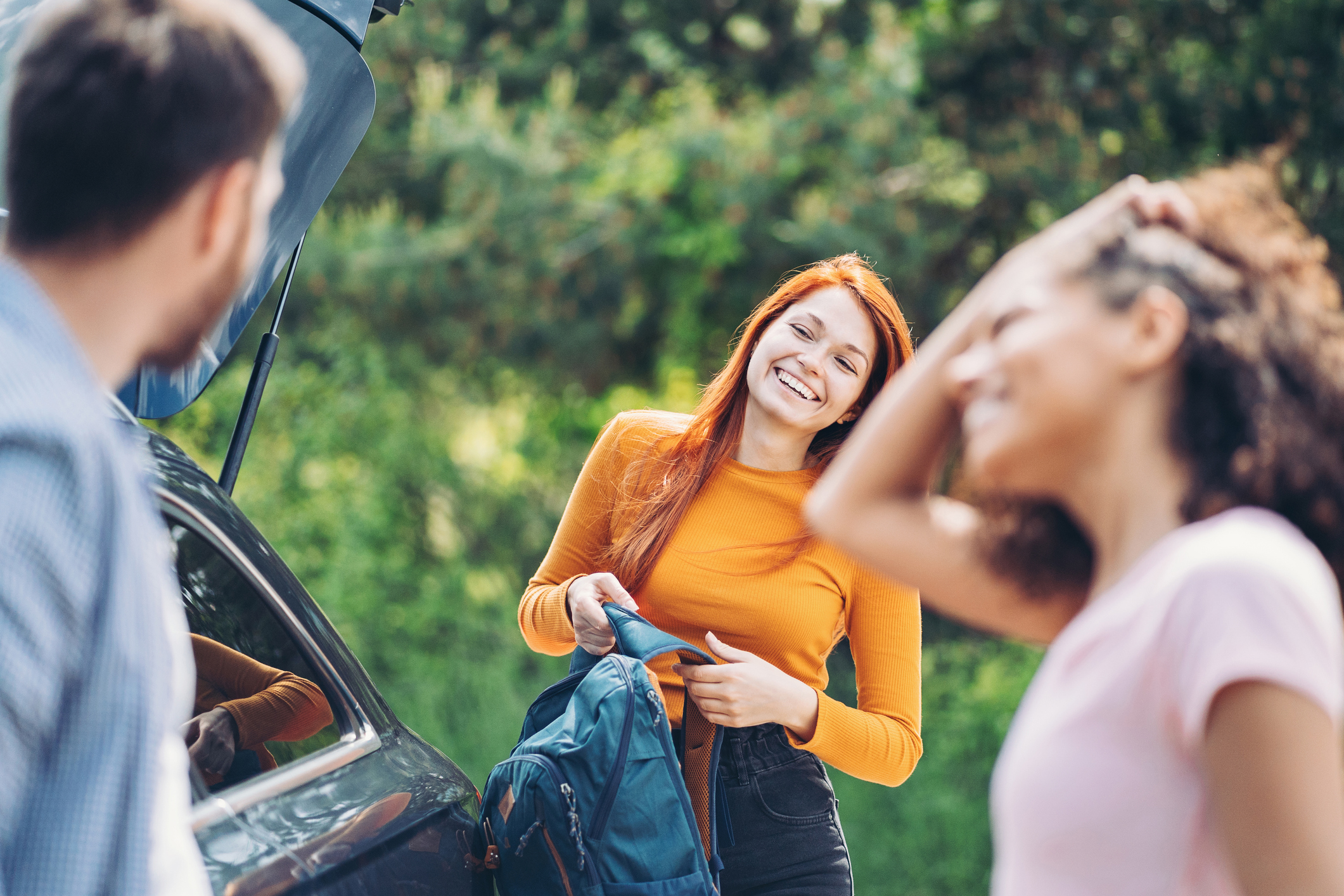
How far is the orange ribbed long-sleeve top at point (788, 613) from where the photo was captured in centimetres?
218

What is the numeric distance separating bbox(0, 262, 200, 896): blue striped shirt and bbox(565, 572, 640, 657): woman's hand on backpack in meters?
1.18

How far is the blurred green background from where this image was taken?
591 centimetres

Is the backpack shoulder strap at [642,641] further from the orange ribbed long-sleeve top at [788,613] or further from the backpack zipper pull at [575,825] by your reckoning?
the backpack zipper pull at [575,825]

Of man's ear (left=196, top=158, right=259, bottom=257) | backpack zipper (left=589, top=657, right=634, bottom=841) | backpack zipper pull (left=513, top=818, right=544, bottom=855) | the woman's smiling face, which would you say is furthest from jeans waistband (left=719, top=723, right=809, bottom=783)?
man's ear (left=196, top=158, right=259, bottom=257)

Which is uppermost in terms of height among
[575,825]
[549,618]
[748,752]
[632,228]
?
[549,618]

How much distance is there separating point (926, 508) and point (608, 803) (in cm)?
88

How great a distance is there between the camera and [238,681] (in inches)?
70.0

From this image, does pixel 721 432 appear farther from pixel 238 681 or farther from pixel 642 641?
pixel 238 681

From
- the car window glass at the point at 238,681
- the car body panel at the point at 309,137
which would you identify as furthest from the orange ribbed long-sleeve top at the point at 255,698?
the car body panel at the point at 309,137

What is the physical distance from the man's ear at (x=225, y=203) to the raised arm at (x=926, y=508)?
716mm

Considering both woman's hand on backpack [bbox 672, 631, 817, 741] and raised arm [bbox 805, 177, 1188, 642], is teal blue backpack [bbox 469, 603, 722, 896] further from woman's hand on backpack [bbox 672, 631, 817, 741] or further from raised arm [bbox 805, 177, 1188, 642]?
raised arm [bbox 805, 177, 1188, 642]

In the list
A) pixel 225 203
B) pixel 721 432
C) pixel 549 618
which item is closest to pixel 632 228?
pixel 721 432

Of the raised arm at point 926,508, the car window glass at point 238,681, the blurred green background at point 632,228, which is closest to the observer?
the raised arm at point 926,508

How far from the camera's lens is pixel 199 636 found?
5.66 feet
